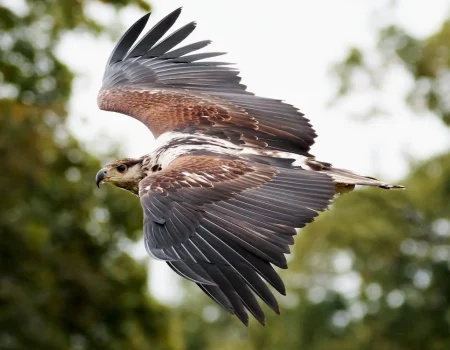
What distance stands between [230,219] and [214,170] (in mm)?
647

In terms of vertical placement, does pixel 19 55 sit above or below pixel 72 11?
above

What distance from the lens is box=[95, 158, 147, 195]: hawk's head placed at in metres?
8.80

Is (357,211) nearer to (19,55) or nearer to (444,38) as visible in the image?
(444,38)

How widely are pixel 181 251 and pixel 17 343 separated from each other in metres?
11.3

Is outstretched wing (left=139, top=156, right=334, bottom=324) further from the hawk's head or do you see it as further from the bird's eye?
the bird's eye

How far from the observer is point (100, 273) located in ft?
62.2

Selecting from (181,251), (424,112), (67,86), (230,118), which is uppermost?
(424,112)

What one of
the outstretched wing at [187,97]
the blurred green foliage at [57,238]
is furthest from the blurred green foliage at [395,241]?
the outstretched wing at [187,97]

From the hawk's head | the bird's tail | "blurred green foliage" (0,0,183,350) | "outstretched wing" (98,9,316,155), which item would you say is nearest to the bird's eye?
the hawk's head

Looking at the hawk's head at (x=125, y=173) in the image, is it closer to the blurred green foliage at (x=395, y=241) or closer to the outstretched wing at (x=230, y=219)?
the outstretched wing at (x=230, y=219)

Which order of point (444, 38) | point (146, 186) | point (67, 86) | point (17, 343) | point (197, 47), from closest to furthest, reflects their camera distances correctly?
point (146, 186), point (197, 47), point (17, 343), point (67, 86), point (444, 38)

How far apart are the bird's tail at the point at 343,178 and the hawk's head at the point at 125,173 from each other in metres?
1.25

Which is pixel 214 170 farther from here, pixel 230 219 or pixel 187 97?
pixel 187 97

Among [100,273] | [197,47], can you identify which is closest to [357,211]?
[100,273]
